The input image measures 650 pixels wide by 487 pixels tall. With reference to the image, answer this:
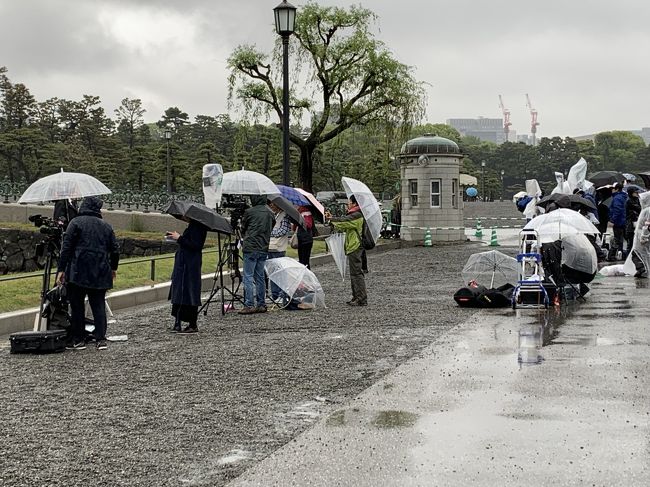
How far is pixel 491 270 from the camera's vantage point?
50.2 feet

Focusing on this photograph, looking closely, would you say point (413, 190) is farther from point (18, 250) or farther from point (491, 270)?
point (491, 270)

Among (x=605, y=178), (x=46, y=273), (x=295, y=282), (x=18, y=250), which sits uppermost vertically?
(x=605, y=178)

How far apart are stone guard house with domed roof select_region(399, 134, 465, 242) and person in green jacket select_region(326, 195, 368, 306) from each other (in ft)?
70.0

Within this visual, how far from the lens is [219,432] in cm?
687

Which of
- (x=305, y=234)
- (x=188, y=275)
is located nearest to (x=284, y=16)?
(x=305, y=234)

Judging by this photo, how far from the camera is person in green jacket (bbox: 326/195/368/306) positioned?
49.3ft

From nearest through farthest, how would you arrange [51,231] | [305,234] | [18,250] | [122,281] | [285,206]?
1. [51,231]
2. [285,206]
3. [122,281]
4. [305,234]
5. [18,250]

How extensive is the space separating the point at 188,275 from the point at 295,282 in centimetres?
271

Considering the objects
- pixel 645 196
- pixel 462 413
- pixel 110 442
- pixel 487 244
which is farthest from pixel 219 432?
pixel 487 244

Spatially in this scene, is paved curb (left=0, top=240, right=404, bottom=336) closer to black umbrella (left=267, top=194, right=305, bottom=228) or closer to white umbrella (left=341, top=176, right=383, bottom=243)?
black umbrella (left=267, top=194, right=305, bottom=228)

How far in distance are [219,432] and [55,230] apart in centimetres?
605

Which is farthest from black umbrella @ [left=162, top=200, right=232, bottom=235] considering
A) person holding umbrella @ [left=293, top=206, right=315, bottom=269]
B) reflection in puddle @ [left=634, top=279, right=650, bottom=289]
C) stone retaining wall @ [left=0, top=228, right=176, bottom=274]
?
stone retaining wall @ [left=0, top=228, right=176, bottom=274]

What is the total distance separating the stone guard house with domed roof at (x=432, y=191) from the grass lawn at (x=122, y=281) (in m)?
12.2

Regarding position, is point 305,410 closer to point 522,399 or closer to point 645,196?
point 522,399
